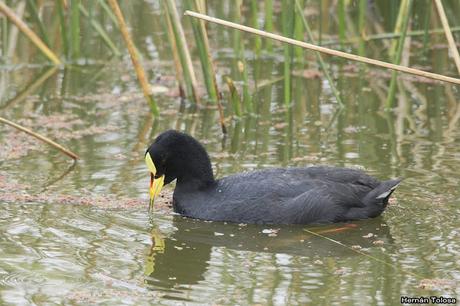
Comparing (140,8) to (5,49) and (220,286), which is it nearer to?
(5,49)

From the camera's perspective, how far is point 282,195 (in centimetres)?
678

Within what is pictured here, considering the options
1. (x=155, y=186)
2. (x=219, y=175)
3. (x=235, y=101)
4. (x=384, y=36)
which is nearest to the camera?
(x=155, y=186)

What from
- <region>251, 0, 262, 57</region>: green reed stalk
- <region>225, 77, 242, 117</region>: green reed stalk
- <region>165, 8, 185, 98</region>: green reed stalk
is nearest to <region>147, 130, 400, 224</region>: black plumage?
<region>225, 77, 242, 117</region>: green reed stalk

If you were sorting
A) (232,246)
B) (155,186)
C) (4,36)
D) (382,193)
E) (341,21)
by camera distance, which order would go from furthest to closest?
(4,36)
(341,21)
(155,186)
(382,193)
(232,246)

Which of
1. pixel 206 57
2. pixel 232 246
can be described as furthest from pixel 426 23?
pixel 232 246

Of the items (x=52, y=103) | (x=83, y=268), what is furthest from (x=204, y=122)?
(x=83, y=268)

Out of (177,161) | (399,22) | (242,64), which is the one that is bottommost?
(177,161)

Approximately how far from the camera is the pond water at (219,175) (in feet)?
18.4

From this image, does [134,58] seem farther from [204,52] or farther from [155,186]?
[155,186]

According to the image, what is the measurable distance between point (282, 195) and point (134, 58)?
221 centimetres

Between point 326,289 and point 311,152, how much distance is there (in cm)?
272

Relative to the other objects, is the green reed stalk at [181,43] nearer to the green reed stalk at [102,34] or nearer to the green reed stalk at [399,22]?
the green reed stalk at [102,34]

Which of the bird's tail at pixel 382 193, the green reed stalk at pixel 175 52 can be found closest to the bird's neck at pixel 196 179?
the bird's tail at pixel 382 193

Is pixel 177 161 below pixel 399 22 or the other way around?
below
